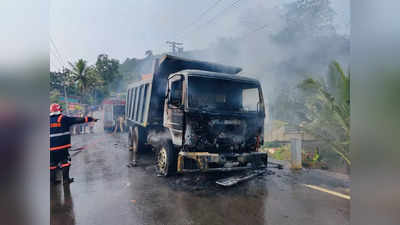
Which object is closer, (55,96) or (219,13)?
(55,96)

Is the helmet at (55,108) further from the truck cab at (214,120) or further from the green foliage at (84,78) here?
the truck cab at (214,120)

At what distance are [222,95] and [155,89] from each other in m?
1.35

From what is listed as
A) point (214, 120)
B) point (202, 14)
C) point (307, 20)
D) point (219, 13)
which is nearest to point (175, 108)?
point (214, 120)

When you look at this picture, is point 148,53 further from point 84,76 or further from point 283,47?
point 283,47

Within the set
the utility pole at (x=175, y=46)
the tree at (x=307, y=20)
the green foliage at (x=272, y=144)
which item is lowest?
the green foliage at (x=272, y=144)

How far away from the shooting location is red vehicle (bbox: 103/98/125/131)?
368cm

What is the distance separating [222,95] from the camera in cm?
354

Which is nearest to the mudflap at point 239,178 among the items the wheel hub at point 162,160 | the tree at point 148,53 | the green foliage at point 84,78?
the wheel hub at point 162,160

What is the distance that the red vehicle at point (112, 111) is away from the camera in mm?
3678

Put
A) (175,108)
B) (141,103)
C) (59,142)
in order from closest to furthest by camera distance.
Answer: (59,142)
(175,108)
(141,103)
